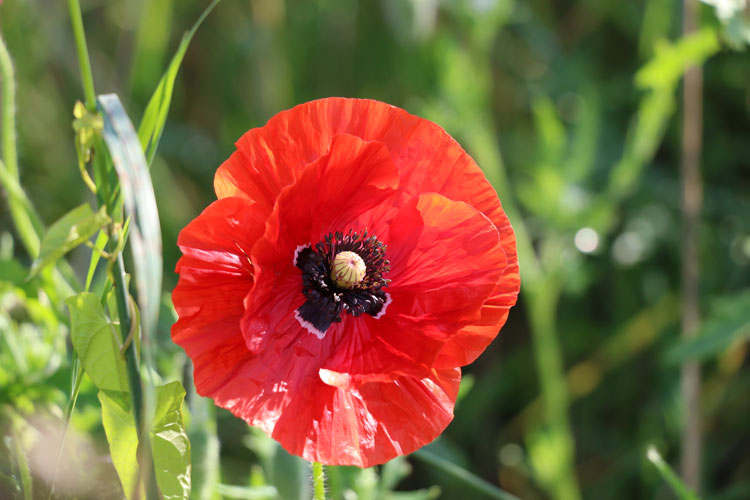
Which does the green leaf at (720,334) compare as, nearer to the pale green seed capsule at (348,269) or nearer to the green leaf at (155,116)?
the pale green seed capsule at (348,269)

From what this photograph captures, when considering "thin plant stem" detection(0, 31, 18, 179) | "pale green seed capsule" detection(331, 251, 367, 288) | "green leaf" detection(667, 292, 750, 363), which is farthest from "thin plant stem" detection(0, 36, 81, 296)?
"green leaf" detection(667, 292, 750, 363)

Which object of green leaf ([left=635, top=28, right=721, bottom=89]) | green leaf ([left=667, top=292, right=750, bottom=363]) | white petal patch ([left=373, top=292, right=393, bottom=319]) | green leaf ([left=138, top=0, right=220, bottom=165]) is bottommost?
white petal patch ([left=373, top=292, right=393, bottom=319])

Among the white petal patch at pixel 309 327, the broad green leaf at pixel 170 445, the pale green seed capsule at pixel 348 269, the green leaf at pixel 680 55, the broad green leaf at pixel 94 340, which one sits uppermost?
the green leaf at pixel 680 55

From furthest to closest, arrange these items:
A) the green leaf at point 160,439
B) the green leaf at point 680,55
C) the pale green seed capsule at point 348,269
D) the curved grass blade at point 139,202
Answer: the green leaf at point 680,55 < the pale green seed capsule at point 348,269 < the green leaf at point 160,439 < the curved grass blade at point 139,202

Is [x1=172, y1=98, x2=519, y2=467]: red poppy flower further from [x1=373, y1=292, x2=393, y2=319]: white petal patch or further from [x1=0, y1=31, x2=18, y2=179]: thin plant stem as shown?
[x1=0, y1=31, x2=18, y2=179]: thin plant stem

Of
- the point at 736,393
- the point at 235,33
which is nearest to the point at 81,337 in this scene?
the point at 736,393

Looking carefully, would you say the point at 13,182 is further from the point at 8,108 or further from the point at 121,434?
the point at 121,434

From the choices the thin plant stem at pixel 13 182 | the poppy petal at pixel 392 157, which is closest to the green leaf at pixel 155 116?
the poppy petal at pixel 392 157

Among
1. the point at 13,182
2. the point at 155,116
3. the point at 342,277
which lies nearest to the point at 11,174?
the point at 13,182
